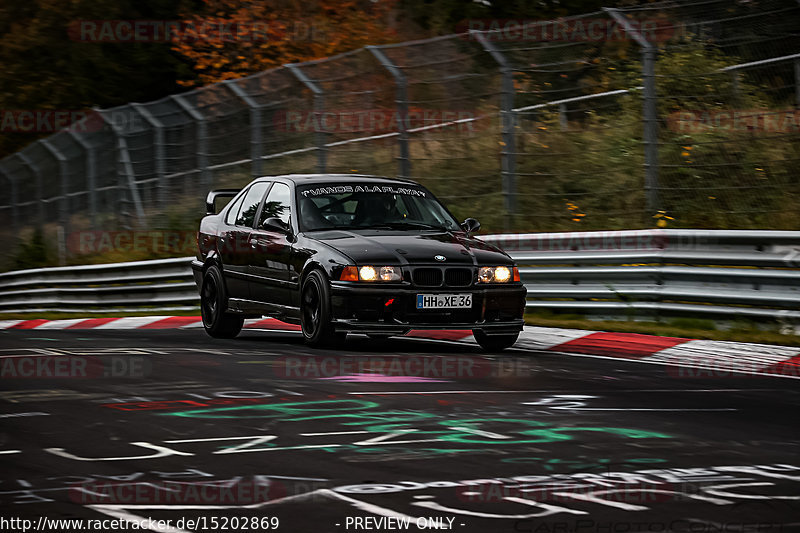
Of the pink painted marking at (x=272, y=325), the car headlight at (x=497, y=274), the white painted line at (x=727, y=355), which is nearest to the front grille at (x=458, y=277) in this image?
the car headlight at (x=497, y=274)

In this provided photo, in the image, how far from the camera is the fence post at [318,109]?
1741cm

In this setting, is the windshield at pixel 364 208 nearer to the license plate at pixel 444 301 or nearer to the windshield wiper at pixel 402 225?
the windshield wiper at pixel 402 225

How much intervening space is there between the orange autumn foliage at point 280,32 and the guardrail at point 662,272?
16223mm

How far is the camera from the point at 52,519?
484 cm

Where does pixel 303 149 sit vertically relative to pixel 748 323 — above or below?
above

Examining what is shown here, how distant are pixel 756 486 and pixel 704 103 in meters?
9.33

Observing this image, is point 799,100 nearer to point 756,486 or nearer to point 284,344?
point 284,344

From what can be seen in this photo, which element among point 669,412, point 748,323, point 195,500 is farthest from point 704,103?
point 195,500

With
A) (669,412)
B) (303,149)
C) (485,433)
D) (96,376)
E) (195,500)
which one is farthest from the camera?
(303,149)

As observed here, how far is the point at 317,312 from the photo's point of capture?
11.0 meters

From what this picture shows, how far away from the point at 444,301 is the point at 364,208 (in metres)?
1.55

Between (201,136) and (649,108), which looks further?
(201,136)

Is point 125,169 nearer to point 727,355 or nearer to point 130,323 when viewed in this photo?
point 130,323

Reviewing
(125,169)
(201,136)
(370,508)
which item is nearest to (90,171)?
(125,169)
